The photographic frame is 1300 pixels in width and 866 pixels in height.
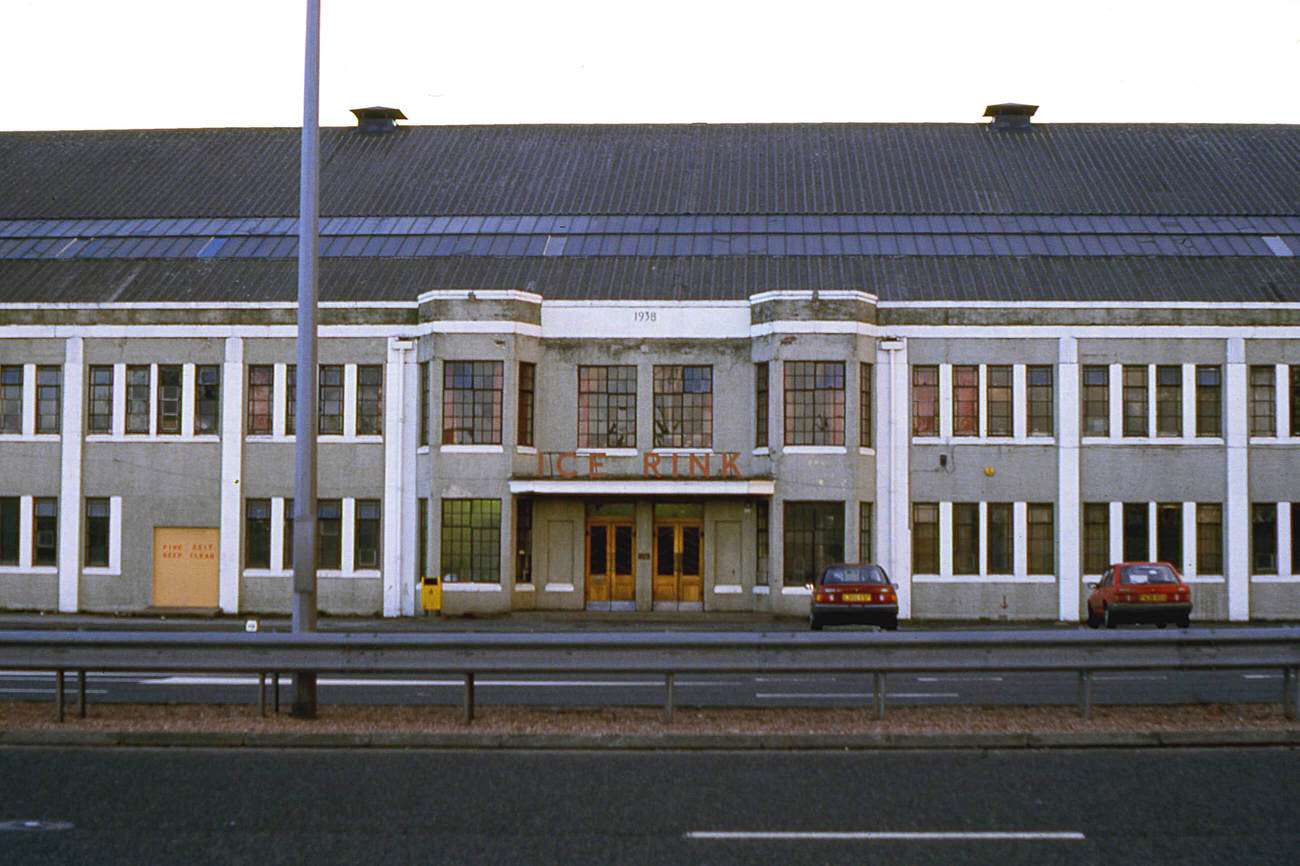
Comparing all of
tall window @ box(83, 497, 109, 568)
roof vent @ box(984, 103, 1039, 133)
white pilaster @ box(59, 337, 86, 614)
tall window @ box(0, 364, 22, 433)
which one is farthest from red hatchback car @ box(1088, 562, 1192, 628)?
tall window @ box(0, 364, 22, 433)

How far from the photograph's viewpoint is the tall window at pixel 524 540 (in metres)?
36.5

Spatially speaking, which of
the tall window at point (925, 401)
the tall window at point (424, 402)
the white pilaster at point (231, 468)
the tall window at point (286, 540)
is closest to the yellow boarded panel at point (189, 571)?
the white pilaster at point (231, 468)

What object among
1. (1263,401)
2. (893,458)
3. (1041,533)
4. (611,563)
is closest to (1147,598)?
(1041,533)

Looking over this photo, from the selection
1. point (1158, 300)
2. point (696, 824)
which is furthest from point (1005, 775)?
point (1158, 300)

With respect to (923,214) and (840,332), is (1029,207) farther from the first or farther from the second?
(840,332)

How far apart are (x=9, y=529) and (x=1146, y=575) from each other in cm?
2908

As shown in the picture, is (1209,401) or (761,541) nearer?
(1209,401)

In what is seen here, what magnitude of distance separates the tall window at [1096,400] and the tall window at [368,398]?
18618 mm

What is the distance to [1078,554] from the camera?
36000 millimetres

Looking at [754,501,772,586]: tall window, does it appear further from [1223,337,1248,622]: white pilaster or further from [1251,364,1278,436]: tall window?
[1251,364,1278,436]: tall window

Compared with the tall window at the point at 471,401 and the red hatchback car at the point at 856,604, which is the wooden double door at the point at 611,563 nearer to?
the tall window at the point at 471,401

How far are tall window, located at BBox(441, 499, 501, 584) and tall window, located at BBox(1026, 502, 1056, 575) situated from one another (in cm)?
1389

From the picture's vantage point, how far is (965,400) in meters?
36.6

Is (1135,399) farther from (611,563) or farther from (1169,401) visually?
(611,563)
